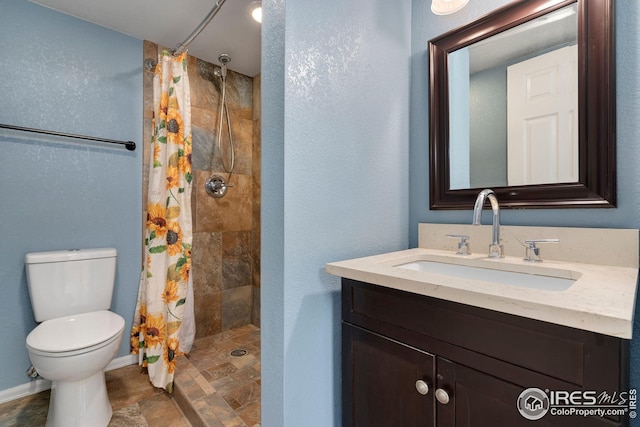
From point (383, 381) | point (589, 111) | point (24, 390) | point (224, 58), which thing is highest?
point (224, 58)

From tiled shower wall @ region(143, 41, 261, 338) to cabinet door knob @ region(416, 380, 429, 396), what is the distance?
1911mm

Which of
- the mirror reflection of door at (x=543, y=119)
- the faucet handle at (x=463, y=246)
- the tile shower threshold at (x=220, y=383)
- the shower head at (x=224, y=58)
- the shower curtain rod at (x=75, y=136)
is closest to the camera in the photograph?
the mirror reflection of door at (x=543, y=119)

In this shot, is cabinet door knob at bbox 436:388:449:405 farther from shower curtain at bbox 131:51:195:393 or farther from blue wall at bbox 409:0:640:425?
shower curtain at bbox 131:51:195:393

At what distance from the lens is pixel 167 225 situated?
5.40 ft

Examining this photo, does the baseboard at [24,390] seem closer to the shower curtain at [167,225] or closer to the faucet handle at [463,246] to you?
the shower curtain at [167,225]

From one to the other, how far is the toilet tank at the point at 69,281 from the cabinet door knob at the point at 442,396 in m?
1.89

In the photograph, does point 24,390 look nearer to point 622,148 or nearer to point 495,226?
point 495,226

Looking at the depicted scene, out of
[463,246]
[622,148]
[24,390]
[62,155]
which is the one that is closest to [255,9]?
[62,155]

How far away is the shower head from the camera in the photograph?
6.95ft

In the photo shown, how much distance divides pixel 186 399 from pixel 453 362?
141 cm

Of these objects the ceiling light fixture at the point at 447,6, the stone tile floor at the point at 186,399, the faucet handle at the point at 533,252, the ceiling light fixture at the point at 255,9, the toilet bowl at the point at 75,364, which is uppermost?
the ceiling light fixture at the point at 255,9

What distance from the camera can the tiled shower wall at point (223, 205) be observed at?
2207mm

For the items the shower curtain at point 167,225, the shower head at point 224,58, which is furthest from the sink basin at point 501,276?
the shower head at point 224,58

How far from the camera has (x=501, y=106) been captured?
1.16m
